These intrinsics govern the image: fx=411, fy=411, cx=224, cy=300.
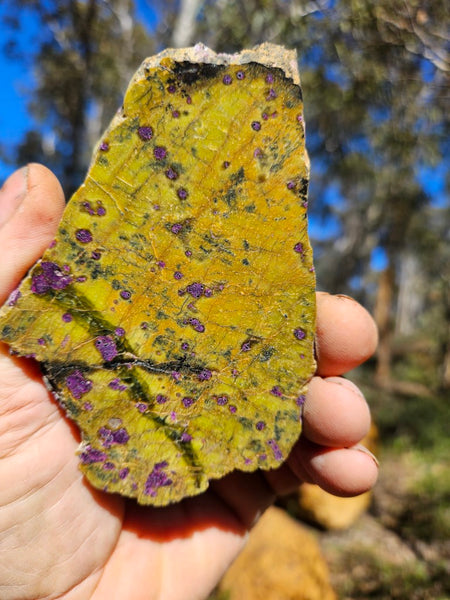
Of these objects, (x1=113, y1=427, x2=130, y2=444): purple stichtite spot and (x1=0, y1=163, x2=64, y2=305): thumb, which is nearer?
(x1=0, y1=163, x2=64, y2=305): thumb

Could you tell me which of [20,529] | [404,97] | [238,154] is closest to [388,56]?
[404,97]

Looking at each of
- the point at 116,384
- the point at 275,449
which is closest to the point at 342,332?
the point at 275,449

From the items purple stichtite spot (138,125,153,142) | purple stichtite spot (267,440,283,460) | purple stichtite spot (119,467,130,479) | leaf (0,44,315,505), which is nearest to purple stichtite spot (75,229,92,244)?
leaf (0,44,315,505)

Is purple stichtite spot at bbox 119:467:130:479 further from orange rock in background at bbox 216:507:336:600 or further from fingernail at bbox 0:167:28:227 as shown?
orange rock in background at bbox 216:507:336:600

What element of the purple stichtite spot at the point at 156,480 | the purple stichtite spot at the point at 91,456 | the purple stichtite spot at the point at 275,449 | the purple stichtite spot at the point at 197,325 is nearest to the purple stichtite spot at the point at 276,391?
the purple stichtite spot at the point at 275,449

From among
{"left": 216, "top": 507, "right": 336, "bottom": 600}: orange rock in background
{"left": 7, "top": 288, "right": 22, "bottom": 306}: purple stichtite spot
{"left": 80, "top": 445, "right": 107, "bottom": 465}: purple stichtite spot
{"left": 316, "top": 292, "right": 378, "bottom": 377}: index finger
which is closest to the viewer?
{"left": 7, "top": 288, "right": 22, "bottom": 306}: purple stichtite spot

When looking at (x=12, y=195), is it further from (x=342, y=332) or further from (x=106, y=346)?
(x=342, y=332)

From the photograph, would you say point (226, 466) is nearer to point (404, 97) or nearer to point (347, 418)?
point (347, 418)
